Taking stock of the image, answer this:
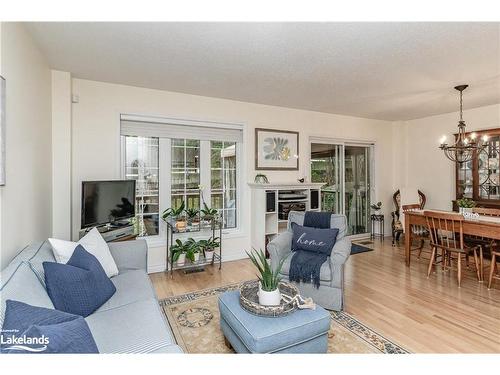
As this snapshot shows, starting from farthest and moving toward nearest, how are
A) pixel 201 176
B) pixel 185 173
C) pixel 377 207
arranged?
1. pixel 377 207
2. pixel 201 176
3. pixel 185 173

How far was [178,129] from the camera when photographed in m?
3.96

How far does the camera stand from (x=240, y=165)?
4.48 metres

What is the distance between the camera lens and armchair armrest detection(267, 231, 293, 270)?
2.90 m

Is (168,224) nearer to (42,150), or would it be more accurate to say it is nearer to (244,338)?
(42,150)

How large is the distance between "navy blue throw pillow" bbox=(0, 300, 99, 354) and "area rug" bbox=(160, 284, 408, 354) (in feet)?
3.75

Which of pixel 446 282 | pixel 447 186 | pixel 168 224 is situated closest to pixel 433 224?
pixel 446 282

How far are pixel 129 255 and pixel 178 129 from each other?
1976mm

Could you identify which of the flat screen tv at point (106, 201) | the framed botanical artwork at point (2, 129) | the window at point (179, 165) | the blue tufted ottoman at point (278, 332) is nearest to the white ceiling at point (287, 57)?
the window at point (179, 165)

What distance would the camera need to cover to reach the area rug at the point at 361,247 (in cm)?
479

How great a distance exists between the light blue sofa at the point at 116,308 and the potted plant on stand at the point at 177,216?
1.38 m

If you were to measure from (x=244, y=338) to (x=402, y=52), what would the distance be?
2.79m

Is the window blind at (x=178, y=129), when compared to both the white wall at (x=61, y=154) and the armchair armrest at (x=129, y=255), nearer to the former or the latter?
the white wall at (x=61, y=154)

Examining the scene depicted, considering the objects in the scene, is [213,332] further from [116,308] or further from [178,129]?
[178,129]

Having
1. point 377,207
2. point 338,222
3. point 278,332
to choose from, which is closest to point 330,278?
point 338,222
